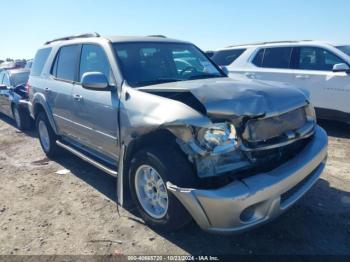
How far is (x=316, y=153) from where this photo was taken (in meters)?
3.46

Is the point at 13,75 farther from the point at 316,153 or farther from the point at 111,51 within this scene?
the point at 316,153

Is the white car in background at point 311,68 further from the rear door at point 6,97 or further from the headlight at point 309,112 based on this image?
the rear door at point 6,97

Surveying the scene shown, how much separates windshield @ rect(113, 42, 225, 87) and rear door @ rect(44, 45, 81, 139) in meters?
1.11

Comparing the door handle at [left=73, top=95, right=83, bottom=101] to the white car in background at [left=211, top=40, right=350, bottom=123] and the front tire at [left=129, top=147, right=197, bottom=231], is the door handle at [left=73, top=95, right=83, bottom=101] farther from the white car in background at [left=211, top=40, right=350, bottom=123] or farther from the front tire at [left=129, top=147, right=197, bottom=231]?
the white car in background at [left=211, top=40, right=350, bottom=123]

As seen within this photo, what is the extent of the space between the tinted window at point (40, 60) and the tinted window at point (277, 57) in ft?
15.3

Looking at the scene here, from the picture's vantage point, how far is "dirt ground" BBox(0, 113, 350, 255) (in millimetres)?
3316

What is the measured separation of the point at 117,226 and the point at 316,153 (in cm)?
222

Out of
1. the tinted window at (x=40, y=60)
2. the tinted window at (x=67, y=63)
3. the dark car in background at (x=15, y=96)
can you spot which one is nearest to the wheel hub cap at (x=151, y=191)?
the tinted window at (x=67, y=63)

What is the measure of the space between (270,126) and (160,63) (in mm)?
1824

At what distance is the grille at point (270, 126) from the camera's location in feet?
9.87

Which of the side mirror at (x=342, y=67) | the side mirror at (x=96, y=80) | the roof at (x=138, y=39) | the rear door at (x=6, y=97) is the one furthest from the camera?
the rear door at (x=6, y=97)

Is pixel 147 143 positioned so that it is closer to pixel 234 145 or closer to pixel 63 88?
pixel 234 145

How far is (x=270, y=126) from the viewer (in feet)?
10.2

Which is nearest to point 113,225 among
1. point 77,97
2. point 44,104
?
point 77,97
